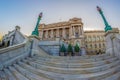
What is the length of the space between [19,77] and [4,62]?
2.06 metres

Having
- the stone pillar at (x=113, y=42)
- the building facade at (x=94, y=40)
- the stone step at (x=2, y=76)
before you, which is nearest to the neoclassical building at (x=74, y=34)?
the building facade at (x=94, y=40)

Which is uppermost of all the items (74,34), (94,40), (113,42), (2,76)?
(74,34)

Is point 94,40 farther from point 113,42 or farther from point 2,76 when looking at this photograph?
point 2,76

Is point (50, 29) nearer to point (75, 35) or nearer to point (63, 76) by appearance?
point (75, 35)

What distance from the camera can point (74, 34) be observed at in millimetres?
43875

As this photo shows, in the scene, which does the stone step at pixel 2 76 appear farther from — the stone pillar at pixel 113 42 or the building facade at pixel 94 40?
the building facade at pixel 94 40

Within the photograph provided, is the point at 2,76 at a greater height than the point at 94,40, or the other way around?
the point at 94,40

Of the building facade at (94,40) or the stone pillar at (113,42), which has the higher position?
the building facade at (94,40)

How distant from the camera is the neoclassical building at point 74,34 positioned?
42.6m

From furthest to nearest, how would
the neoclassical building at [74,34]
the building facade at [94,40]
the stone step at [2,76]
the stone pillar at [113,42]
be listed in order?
the building facade at [94,40]
the neoclassical building at [74,34]
the stone pillar at [113,42]
the stone step at [2,76]

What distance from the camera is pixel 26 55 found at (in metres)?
7.86

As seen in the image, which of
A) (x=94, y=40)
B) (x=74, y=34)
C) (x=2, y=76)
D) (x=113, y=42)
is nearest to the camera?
(x=2, y=76)

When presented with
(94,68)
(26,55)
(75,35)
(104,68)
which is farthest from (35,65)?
(75,35)

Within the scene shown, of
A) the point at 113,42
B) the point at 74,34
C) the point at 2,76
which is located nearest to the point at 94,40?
the point at 74,34
